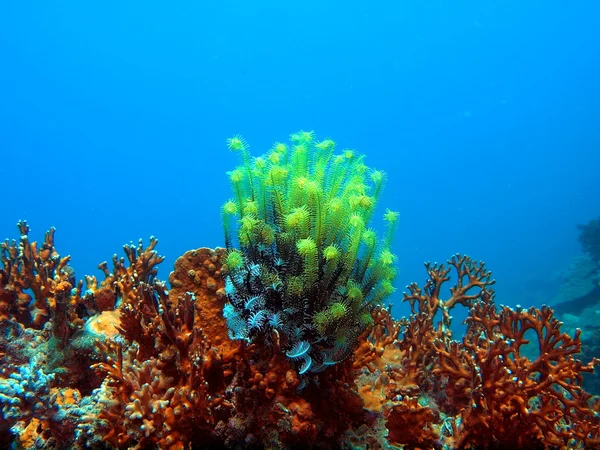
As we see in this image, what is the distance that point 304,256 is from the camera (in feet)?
11.1

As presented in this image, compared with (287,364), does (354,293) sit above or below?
above

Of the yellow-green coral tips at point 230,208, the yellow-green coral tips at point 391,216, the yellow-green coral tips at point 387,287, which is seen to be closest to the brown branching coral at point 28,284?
the yellow-green coral tips at point 230,208

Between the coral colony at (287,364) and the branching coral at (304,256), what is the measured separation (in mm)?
13

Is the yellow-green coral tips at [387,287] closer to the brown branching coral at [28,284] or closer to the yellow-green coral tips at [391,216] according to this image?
the yellow-green coral tips at [391,216]

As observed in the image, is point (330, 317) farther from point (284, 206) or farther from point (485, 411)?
point (485, 411)

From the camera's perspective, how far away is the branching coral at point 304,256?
3301 mm

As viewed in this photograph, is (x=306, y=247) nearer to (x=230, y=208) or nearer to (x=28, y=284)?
(x=230, y=208)

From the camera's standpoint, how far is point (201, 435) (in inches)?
133

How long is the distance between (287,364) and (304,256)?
90 centimetres

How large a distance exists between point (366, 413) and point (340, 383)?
0.53 m

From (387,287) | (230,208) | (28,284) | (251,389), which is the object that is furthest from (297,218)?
(28,284)

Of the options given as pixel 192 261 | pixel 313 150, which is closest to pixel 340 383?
pixel 192 261

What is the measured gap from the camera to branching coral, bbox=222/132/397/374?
330 centimetres

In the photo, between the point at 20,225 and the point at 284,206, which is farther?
the point at 20,225
